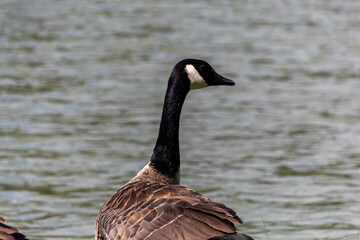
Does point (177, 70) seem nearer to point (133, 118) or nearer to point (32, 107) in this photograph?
point (133, 118)

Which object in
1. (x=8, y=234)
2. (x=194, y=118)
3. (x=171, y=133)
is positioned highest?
(x=171, y=133)

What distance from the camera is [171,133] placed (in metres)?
8.34

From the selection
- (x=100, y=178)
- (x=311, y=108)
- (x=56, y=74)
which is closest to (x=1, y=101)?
(x=56, y=74)

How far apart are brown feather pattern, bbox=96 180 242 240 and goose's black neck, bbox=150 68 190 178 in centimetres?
88

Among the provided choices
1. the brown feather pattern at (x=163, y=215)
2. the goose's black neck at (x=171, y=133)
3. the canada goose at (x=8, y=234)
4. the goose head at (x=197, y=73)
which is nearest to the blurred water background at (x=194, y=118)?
the goose's black neck at (x=171, y=133)

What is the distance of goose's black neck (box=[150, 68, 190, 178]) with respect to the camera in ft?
26.7

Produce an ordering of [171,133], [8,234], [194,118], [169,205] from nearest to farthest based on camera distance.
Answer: [8,234]
[169,205]
[171,133]
[194,118]

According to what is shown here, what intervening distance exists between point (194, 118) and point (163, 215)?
10.2 metres

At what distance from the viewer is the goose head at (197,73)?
Result: 840 cm

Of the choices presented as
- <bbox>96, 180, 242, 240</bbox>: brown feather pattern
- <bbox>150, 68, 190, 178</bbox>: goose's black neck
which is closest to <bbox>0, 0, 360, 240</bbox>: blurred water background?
<bbox>150, 68, 190, 178</bbox>: goose's black neck

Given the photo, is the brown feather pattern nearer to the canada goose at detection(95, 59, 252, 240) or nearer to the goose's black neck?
the canada goose at detection(95, 59, 252, 240)

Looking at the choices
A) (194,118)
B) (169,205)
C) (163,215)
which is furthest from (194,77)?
(194,118)

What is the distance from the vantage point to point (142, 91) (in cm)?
1866

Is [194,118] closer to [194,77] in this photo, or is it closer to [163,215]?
[194,77]
